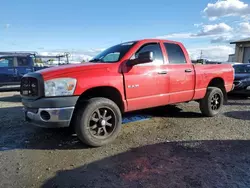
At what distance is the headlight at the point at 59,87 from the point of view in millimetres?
3701

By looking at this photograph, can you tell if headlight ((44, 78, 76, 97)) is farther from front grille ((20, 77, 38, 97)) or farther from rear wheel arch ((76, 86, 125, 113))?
rear wheel arch ((76, 86, 125, 113))

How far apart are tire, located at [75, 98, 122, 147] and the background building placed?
27.0 m

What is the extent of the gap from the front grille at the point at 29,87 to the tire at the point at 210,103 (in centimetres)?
431

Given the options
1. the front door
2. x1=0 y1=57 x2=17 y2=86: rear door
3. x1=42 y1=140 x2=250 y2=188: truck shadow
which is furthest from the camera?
x1=0 y1=57 x2=17 y2=86: rear door

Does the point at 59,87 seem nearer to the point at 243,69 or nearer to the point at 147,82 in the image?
the point at 147,82

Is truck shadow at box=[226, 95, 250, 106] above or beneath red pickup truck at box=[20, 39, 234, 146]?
beneath

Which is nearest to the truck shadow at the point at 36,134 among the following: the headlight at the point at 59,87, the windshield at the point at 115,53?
the headlight at the point at 59,87

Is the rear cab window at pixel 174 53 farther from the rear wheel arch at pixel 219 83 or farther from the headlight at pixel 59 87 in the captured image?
the headlight at pixel 59 87

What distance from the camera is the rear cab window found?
5.25m

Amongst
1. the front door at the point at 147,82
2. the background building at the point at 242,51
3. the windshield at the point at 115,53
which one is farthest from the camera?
the background building at the point at 242,51

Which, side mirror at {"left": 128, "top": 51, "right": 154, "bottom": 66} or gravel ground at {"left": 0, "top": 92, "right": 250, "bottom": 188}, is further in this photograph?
side mirror at {"left": 128, "top": 51, "right": 154, "bottom": 66}

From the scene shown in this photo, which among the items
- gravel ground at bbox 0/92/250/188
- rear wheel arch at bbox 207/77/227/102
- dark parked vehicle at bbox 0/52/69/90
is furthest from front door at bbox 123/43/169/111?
dark parked vehicle at bbox 0/52/69/90

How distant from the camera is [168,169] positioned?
326 cm

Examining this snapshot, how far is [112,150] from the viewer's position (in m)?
3.99
